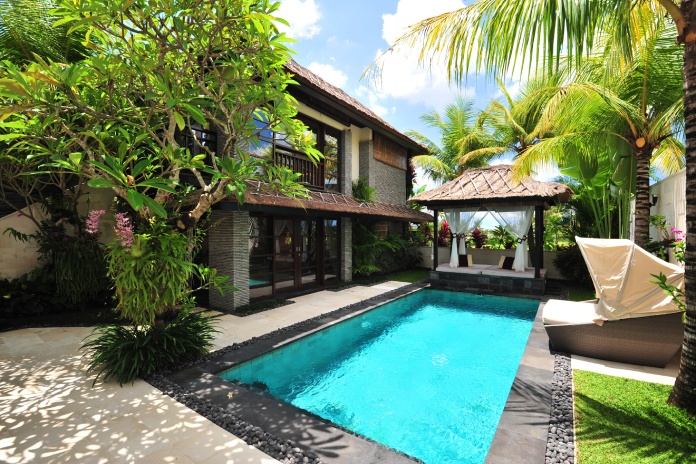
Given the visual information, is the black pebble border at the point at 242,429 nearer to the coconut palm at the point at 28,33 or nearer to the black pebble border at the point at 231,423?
Result: the black pebble border at the point at 231,423

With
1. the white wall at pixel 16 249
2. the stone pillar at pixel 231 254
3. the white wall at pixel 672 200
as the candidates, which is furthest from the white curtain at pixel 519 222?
the white wall at pixel 16 249

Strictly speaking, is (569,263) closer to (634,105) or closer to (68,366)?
(634,105)

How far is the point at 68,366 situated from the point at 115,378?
111 centimetres

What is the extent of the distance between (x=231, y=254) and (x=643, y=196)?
9853 mm

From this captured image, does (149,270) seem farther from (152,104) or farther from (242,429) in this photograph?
(242,429)

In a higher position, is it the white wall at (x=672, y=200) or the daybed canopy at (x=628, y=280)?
the white wall at (x=672, y=200)

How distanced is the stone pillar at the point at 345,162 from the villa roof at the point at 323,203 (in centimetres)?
48

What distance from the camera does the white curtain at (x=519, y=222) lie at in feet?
37.3

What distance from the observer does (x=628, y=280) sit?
466 cm

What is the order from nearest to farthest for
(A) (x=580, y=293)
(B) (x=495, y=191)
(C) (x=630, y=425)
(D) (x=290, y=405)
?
(C) (x=630, y=425) < (D) (x=290, y=405) < (A) (x=580, y=293) < (B) (x=495, y=191)

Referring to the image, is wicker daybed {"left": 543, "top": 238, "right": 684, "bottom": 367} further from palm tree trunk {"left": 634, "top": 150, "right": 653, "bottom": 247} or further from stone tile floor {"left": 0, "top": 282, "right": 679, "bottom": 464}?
palm tree trunk {"left": 634, "top": 150, "right": 653, "bottom": 247}

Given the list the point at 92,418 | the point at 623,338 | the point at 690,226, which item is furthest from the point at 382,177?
the point at 92,418

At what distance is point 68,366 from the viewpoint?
15.9ft

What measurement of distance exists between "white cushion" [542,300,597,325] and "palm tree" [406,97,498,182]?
11585 millimetres
